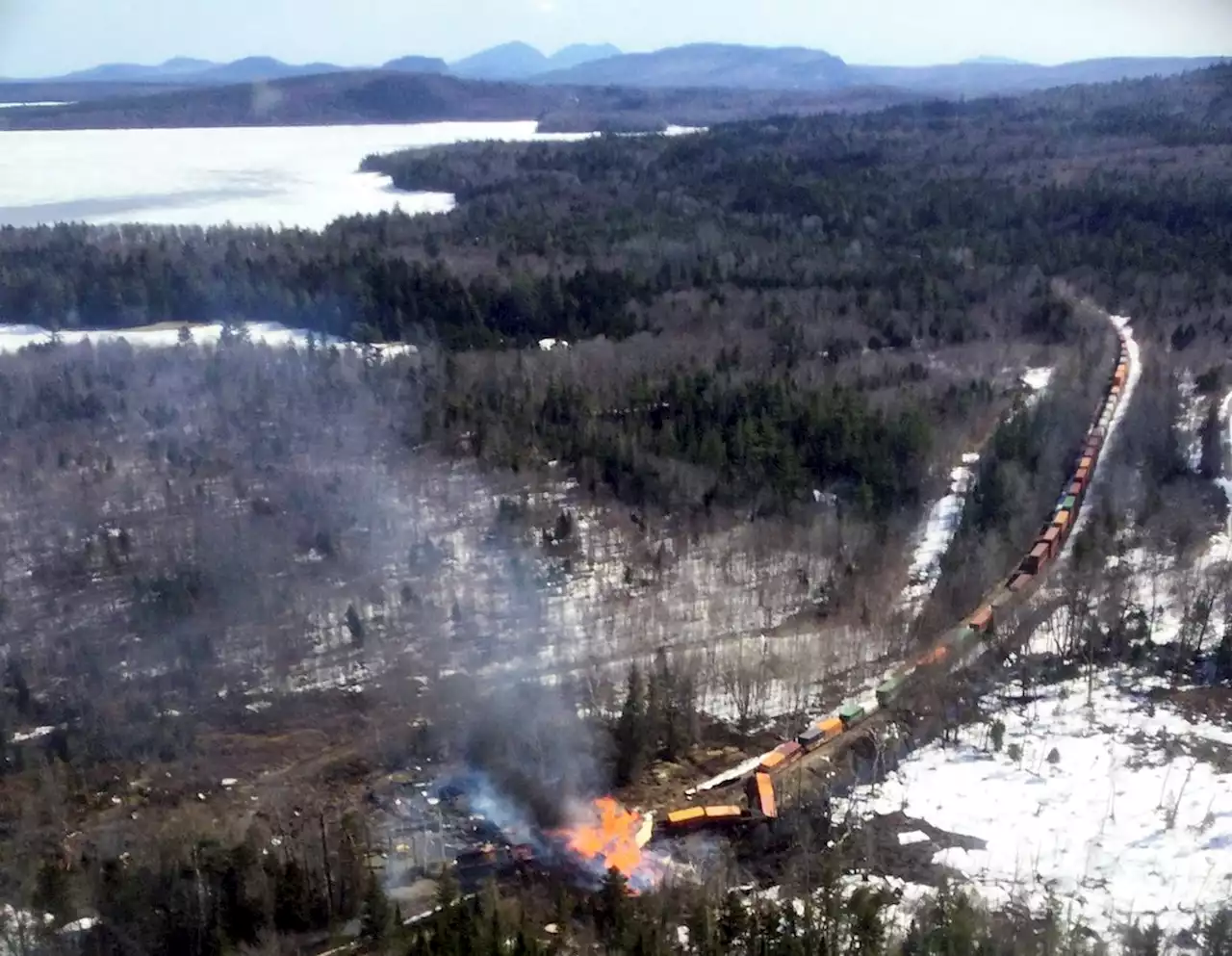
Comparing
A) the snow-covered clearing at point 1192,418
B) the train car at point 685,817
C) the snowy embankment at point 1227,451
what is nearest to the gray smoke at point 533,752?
the train car at point 685,817

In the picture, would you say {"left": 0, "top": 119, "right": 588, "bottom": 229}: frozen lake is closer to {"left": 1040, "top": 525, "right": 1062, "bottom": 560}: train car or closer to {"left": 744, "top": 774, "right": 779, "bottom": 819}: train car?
{"left": 1040, "top": 525, "right": 1062, "bottom": 560}: train car

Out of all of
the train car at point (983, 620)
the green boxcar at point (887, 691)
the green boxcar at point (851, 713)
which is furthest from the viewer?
the train car at point (983, 620)

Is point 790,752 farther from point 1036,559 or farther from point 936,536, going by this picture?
point 936,536

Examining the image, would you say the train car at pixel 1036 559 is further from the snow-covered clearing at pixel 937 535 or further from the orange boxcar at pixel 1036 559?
the snow-covered clearing at pixel 937 535

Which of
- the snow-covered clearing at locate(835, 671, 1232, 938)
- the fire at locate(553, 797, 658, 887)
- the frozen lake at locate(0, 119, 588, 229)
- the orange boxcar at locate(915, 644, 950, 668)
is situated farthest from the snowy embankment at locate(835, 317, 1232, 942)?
the frozen lake at locate(0, 119, 588, 229)

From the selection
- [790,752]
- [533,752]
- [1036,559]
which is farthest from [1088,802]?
[533,752]

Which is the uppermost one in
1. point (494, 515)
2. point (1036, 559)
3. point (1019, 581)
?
point (494, 515)
